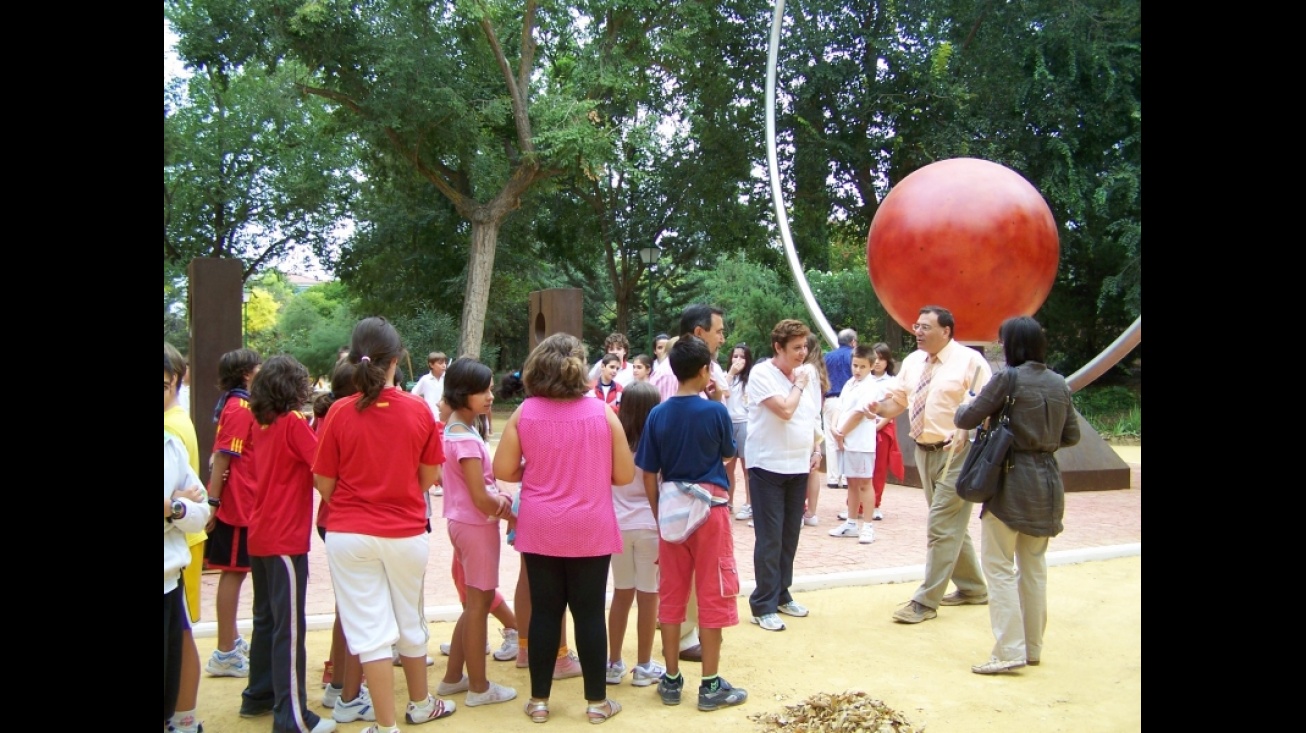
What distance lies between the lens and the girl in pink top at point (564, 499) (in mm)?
4426

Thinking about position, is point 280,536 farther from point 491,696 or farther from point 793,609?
point 793,609

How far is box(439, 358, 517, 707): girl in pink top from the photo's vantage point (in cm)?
458

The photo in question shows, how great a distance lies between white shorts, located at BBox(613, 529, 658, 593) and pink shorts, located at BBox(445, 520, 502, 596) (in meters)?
0.68

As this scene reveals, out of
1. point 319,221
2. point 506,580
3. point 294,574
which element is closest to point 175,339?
point 319,221

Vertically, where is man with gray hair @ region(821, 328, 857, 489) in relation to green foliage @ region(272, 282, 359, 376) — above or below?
below

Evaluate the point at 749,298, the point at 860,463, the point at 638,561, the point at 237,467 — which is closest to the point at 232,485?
the point at 237,467

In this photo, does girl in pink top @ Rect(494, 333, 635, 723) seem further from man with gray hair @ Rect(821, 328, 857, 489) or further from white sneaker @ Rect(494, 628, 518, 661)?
man with gray hair @ Rect(821, 328, 857, 489)

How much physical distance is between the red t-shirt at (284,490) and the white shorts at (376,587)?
1.20ft

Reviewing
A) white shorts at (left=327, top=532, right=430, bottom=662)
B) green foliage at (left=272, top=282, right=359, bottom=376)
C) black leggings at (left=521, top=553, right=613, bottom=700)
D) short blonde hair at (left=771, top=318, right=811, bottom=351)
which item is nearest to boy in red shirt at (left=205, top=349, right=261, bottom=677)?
white shorts at (left=327, top=532, right=430, bottom=662)

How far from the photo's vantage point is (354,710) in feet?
14.9

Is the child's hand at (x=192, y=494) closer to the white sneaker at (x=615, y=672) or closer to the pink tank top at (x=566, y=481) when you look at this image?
the pink tank top at (x=566, y=481)

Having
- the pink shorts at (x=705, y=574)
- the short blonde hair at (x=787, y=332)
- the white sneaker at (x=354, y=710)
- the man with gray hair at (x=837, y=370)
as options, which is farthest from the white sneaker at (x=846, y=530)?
the white sneaker at (x=354, y=710)

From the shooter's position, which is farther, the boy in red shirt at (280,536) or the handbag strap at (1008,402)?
the handbag strap at (1008,402)

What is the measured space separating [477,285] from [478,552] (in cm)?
1797
